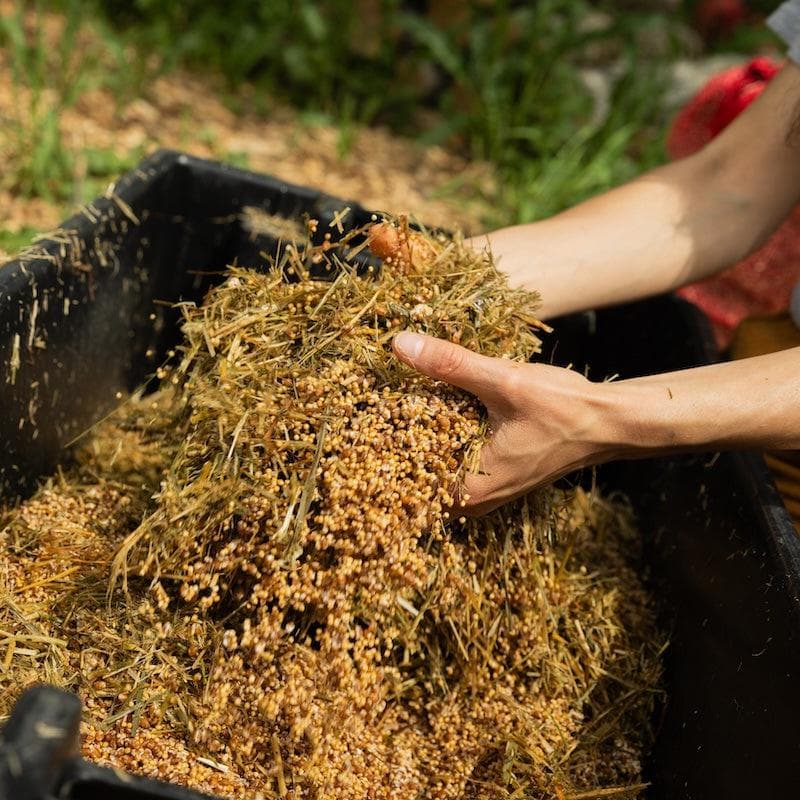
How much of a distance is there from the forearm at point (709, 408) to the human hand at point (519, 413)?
0.11 ft

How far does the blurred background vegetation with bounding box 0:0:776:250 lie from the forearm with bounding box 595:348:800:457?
2.04 m

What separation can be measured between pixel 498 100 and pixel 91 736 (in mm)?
3327

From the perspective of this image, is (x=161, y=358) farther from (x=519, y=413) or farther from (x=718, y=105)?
(x=718, y=105)

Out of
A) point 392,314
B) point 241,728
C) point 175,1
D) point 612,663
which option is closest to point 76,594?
point 241,728

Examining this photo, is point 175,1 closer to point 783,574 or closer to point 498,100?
point 498,100

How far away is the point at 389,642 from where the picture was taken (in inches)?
67.6

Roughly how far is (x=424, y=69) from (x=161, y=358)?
8.41 feet

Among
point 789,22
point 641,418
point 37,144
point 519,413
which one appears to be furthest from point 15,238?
point 789,22

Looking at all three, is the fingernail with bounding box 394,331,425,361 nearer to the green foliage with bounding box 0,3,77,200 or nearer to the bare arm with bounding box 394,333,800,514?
the bare arm with bounding box 394,333,800,514

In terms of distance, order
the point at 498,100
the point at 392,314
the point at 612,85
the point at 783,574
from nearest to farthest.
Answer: the point at 783,574 → the point at 392,314 → the point at 498,100 → the point at 612,85

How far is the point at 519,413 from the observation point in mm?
1633

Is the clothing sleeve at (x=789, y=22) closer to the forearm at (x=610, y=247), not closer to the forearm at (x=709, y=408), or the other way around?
the forearm at (x=610, y=247)

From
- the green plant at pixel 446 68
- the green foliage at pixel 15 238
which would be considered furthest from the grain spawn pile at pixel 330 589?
the green plant at pixel 446 68

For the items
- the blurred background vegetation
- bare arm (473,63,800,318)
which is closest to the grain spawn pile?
bare arm (473,63,800,318)
